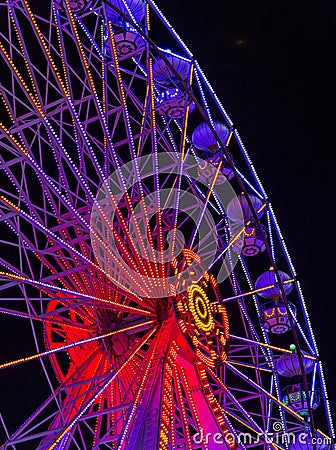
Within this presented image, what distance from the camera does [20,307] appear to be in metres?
21.4

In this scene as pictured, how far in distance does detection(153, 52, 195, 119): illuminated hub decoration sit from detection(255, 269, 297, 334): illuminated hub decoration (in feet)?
13.6

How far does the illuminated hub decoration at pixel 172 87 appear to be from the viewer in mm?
16047

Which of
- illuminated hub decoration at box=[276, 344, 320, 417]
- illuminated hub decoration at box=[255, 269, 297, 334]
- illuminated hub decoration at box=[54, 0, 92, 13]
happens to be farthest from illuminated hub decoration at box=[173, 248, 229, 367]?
illuminated hub decoration at box=[54, 0, 92, 13]

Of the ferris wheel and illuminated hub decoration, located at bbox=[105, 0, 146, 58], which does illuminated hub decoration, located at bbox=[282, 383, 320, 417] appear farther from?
illuminated hub decoration, located at bbox=[105, 0, 146, 58]

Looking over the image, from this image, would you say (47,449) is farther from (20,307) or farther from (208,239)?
(20,307)

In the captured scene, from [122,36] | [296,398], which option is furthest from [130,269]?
[296,398]

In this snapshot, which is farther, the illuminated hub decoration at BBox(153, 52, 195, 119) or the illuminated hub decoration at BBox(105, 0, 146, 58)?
the illuminated hub decoration at BBox(153, 52, 195, 119)

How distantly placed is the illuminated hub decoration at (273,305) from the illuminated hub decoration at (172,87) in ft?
13.6

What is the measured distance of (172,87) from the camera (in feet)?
54.3

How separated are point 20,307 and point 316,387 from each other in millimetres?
7663

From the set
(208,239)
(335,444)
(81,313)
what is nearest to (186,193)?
(208,239)

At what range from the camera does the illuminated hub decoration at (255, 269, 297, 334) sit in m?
18.0

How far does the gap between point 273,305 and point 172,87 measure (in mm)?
5090

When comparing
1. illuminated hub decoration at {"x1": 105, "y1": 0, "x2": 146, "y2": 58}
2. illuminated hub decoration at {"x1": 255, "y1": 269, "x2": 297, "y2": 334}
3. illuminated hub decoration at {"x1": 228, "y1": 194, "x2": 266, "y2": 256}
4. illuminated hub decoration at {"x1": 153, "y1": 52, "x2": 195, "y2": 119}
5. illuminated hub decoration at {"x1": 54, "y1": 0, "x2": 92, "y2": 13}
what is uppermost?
illuminated hub decoration at {"x1": 54, "y1": 0, "x2": 92, "y2": 13}
